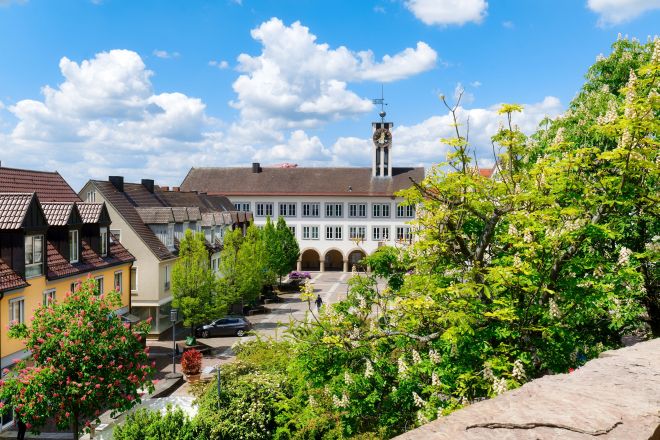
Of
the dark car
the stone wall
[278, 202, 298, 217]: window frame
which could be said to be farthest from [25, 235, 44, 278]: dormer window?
[278, 202, 298, 217]: window frame

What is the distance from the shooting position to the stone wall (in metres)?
3.29

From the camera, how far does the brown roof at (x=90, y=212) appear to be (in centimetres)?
2664

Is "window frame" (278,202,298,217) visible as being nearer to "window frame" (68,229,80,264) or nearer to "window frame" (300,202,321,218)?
"window frame" (300,202,321,218)

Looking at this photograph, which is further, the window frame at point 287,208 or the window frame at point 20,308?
the window frame at point 287,208

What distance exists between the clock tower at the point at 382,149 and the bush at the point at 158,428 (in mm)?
55996

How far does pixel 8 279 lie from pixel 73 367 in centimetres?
549

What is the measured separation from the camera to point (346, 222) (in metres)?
→ 67.9

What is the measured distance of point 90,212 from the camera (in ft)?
88.0

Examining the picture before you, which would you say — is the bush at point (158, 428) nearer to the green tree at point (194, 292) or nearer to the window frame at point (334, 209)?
the green tree at point (194, 292)

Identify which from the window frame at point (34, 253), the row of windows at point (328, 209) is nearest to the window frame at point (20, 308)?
the window frame at point (34, 253)

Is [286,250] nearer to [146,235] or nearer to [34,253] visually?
[146,235]

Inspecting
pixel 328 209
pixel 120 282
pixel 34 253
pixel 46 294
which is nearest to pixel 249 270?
pixel 120 282

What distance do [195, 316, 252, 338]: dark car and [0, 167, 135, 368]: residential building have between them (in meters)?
5.96

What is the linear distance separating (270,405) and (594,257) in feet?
32.0
